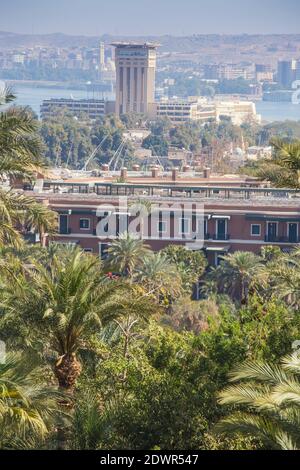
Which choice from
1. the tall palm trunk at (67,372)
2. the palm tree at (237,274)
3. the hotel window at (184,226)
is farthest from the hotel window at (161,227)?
the tall palm trunk at (67,372)

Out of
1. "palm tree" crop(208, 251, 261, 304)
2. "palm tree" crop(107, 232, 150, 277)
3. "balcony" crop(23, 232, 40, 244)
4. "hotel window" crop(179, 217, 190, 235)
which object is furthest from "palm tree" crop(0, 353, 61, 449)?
"hotel window" crop(179, 217, 190, 235)

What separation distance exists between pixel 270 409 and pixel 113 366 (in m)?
4.82

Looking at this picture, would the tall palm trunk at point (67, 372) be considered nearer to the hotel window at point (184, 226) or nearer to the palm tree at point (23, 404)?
the palm tree at point (23, 404)

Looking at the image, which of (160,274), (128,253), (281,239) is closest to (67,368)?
(160,274)

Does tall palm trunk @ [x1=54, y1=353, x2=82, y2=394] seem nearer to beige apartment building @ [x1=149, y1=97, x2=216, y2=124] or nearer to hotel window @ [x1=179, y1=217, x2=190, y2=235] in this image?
hotel window @ [x1=179, y1=217, x2=190, y2=235]

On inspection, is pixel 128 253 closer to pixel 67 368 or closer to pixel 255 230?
pixel 255 230

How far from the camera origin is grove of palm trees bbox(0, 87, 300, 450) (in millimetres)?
11984

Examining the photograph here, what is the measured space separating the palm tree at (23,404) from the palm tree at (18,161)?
6.19 ft

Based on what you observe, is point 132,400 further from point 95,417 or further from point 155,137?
point 155,137

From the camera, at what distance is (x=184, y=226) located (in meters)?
47.7

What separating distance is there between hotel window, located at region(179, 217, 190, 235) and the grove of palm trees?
2983cm

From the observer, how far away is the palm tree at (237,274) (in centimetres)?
3912

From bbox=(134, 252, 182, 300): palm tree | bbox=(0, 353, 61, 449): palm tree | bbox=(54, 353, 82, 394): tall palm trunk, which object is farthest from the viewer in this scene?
bbox=(134, 252, 182, 300): palm tree
